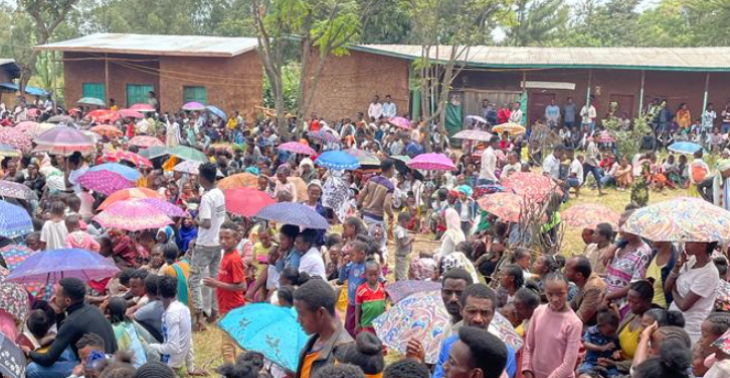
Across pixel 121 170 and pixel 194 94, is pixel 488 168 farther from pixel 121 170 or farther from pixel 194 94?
pixel 194 94

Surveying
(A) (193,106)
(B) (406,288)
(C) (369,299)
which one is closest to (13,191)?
(C) (369,299)

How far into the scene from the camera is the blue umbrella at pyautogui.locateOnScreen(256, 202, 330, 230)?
7.78 m

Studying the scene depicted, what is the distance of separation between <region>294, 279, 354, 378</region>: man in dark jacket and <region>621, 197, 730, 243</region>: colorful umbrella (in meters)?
2.80

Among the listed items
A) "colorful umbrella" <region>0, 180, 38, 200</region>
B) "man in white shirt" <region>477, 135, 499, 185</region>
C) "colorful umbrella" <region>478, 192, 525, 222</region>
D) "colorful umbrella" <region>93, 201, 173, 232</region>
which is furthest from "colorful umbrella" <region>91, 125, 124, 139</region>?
"colorful umbrella" <region>478, 192, 525, 222</region>

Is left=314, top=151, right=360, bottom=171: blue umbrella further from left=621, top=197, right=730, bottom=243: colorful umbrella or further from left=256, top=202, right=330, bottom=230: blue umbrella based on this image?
left=621, top=197, right=730, bottom=243: colorful umbrella

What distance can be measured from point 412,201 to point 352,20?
786 cm

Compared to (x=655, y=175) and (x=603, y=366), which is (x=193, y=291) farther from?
(x=655, y=175)

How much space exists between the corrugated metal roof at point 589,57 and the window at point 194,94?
5276 millimetres

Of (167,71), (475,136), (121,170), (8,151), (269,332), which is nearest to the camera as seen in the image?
(269,332)

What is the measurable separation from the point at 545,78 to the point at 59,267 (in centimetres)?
1989

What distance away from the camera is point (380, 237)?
980 cm

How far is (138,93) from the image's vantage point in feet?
89.5

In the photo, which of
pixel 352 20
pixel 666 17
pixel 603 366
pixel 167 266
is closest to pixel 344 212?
pixel 167 266

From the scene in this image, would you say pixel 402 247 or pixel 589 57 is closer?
pixel 402 247
